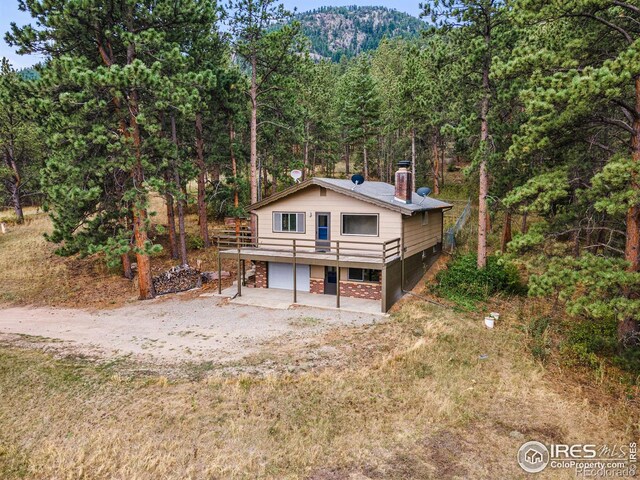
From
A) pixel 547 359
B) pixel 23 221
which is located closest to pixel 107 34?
pixel 547 359

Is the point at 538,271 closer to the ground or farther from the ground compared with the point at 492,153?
closer to the ground

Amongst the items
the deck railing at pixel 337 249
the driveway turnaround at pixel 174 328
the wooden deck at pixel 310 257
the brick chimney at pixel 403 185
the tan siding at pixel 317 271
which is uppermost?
the brick chimney at pixel 403 185

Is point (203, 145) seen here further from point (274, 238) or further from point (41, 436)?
point (41, 436)

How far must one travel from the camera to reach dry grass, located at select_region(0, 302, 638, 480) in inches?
250

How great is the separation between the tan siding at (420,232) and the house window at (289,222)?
15.5ft

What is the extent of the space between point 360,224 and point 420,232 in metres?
3.90

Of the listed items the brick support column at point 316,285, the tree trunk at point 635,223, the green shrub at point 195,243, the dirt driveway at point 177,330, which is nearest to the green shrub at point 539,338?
the tree trunk at point 635,223

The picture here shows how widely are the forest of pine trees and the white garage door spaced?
504cm

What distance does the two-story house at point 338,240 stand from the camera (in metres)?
15.1

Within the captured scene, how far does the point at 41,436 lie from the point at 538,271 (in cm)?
1976

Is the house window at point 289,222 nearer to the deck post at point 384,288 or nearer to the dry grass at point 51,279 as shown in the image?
the deck post at point 384,288

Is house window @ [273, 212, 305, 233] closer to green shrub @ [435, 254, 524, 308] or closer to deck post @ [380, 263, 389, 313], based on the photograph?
deck post @ [380, 263, 389, 313]

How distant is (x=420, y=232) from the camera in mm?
18203

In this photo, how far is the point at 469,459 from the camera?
6.53 meters
